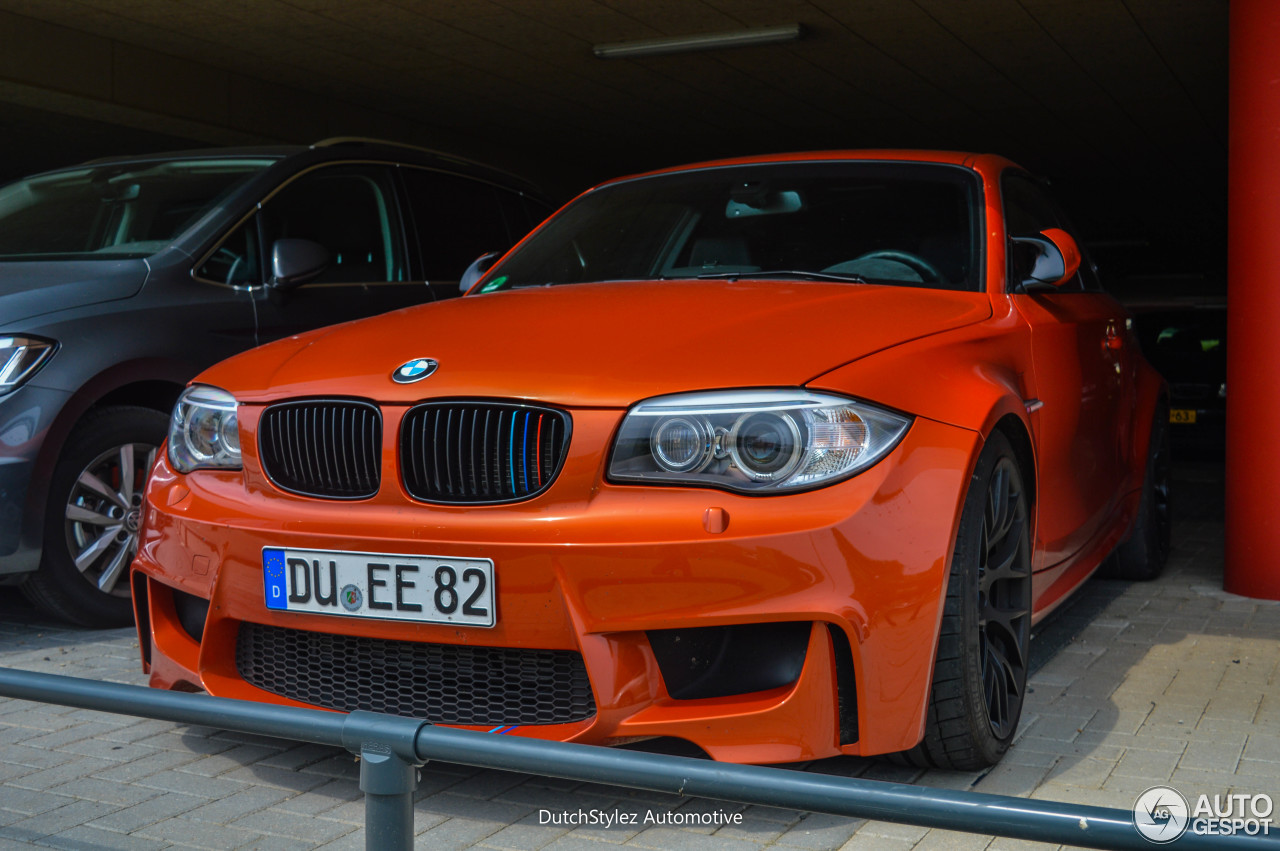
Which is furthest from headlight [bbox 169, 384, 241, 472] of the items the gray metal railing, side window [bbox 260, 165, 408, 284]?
side window [bbox 260, 165, 408, 284]

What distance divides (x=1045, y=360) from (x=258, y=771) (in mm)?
2355

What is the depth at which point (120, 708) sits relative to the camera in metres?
2.03

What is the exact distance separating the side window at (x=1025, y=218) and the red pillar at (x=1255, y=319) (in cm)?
83

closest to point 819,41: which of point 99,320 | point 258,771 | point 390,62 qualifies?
point 390,62

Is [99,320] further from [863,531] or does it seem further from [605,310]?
[863,531]

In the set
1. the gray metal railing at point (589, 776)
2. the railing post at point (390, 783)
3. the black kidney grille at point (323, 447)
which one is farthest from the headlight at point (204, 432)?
the railing post at point (390, 783)

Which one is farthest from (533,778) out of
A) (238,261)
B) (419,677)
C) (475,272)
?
(238,261)

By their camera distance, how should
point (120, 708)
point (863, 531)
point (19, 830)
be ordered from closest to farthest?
point (120, 708) → point (863, 531) → point (19, 830)

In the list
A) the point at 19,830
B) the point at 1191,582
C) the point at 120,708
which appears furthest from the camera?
the point at 1191,582

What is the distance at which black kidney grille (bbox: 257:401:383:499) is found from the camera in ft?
9.11

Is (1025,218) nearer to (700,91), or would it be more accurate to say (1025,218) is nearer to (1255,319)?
(1255,319)

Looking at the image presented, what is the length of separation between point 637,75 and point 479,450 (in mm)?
11587

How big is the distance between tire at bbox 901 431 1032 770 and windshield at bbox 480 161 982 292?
76cm

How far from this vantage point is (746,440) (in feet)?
8.34
